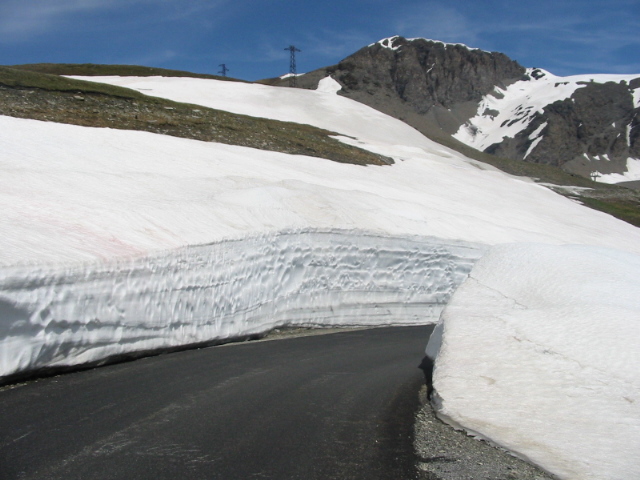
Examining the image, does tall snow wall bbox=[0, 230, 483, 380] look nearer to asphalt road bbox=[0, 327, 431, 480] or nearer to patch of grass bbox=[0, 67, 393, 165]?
asphalt road bbox=[0, 327, 431, 480]

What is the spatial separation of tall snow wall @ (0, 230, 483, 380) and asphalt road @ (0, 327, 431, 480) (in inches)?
22.0

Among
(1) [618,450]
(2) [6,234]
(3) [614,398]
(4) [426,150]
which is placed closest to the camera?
(1) [618,450]

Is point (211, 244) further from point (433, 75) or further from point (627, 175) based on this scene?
point (433, 75)

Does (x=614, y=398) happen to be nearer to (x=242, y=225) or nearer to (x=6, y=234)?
(x=6, y=234)

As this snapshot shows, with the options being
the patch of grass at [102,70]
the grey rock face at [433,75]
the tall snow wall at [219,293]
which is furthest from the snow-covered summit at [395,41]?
the tall snow wall at [219,293]

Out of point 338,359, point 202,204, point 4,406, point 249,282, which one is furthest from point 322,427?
point 202,204

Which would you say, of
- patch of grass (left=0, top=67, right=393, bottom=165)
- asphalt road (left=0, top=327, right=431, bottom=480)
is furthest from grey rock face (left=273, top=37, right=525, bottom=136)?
asphalt road (left=0, top=327, right=431, bottom=480)

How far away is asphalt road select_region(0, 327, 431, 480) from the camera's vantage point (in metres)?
4.93

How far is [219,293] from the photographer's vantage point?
11820mm

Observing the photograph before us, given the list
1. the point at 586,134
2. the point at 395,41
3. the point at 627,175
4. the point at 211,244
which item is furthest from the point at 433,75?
the point at 211,244

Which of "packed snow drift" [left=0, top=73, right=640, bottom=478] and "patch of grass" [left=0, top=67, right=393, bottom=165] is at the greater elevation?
"patch of grass" [left=0, top=67, right=393, bottom=165]

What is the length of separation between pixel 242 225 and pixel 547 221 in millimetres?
19382

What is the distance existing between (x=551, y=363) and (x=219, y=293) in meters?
6.85

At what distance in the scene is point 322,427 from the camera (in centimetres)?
617
